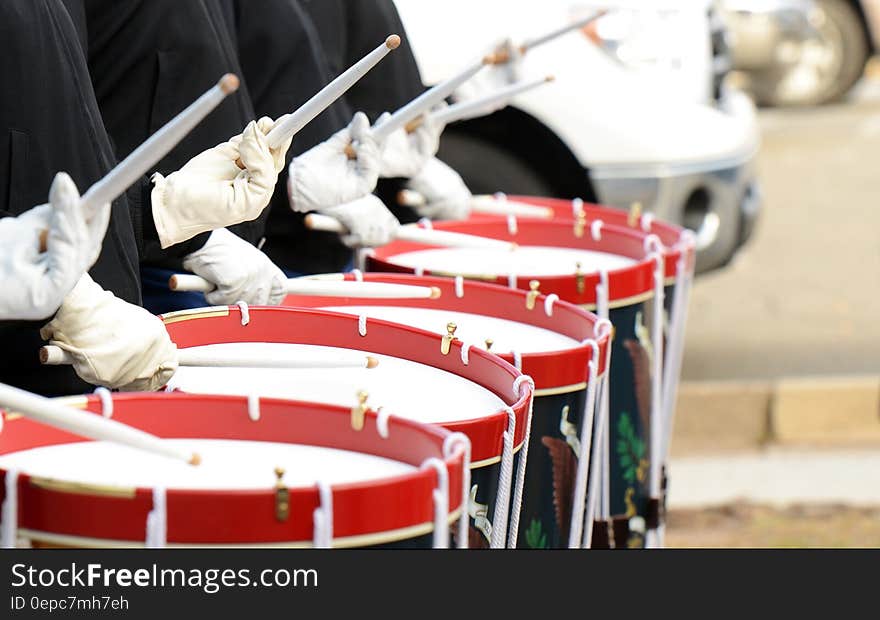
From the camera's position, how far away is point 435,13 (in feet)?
15.7

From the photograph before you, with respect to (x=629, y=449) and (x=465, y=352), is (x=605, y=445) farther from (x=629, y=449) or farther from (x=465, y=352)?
(x=465, y=352)

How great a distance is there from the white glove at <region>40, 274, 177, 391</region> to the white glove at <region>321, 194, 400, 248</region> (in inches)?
45.5

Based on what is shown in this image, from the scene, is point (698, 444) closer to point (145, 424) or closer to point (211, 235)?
point (211, 235)

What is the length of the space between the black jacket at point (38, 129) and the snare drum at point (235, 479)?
0.28 metres

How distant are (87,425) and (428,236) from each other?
1520 mm

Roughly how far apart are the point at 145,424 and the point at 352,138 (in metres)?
1.04

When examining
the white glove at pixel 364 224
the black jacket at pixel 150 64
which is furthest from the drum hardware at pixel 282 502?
the white glove at pixel 364 224

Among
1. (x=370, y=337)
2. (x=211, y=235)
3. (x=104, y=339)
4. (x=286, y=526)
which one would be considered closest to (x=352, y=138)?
(x=211, y=235)

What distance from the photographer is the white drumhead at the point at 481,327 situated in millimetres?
2381

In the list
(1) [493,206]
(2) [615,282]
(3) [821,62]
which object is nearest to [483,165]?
(1) [493,206]

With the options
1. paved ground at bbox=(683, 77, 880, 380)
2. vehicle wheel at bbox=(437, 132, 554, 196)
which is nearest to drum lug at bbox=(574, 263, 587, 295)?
vehicle wheel at bbox=(437, 132, 554, 196)

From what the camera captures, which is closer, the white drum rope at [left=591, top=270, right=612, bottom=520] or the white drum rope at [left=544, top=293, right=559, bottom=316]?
the white drum rope at [left=544, top=293, right=559, bottom=316]

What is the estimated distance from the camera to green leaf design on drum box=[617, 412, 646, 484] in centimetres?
280

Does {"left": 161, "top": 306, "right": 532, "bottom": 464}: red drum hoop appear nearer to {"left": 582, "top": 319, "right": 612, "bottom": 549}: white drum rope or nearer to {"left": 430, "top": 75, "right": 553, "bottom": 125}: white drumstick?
{"left": 582, "top": 319, "right": 612, "bottom": 549}: white drum rope
